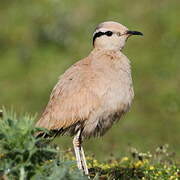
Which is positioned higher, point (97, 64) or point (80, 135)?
point (97, 64)

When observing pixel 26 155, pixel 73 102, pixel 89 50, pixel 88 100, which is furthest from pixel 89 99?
pixel 89 50

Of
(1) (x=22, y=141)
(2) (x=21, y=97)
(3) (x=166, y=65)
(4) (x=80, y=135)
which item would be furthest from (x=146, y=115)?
(1) (x=22, y=141)

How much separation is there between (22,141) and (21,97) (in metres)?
9.08

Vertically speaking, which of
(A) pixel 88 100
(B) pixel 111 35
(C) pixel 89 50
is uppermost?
(C) pixel 89 50

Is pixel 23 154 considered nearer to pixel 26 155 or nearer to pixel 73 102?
pixel 26 155

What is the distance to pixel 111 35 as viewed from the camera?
24.9 ft

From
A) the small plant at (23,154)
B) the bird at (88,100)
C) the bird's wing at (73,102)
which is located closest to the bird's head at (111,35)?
the bird at (88,100)

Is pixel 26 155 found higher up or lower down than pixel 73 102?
lower down

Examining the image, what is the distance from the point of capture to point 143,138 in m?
11.7

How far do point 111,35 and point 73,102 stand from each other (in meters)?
1.13

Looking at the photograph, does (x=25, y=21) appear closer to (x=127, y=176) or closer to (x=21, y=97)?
(x=21, y=97)

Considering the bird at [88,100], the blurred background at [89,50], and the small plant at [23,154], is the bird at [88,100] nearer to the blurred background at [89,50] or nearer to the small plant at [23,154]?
the small plant at [23,154]

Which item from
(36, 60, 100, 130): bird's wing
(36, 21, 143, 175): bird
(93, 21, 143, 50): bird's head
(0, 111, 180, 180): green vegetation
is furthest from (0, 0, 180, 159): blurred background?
(0, 111, 180, 180): green vegetation

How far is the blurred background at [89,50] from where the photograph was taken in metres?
12.2
